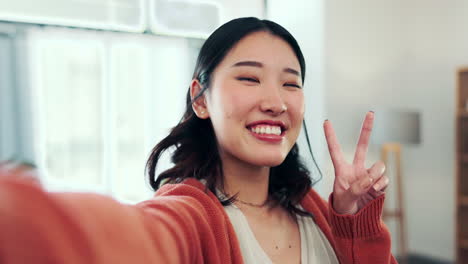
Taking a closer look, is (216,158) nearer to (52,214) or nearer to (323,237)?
(323,237)

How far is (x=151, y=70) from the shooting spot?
3.88 meters

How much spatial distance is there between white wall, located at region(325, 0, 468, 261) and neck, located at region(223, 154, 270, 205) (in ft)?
9.15

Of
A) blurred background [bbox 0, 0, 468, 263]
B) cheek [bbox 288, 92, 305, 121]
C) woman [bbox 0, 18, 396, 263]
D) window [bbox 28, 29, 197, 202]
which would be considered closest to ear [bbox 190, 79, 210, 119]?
woman [bbox 0, 18, 396, 263]

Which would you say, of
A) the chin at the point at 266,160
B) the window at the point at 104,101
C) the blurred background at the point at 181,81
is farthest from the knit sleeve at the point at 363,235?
the window at the point at 104,101

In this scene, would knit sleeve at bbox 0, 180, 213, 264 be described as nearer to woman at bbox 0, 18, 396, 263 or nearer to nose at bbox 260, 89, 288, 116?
woman at bbox 0, 18, 396, 263

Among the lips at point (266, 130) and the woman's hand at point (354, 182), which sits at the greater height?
the lips at point (266, 130)

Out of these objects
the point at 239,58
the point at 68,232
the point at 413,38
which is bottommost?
the point at 68,232

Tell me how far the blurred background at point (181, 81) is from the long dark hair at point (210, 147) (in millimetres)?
2031

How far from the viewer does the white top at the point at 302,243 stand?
2.98 ft

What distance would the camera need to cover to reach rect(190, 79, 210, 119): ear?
40.6 inches

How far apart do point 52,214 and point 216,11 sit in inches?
144

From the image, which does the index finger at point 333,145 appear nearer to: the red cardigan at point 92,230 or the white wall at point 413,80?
the red cardigan at point 92,230

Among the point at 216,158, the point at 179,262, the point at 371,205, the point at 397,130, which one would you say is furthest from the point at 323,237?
the point at 397,130

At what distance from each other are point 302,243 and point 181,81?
10.3ft
